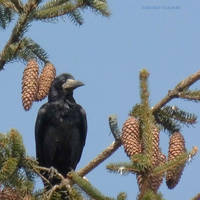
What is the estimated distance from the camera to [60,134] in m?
6.10

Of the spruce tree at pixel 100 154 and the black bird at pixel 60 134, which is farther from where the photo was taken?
the black bird at pixel 60 134

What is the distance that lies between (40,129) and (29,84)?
243 centimetres

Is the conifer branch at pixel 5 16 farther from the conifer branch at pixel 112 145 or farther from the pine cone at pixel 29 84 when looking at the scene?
the conifer branch at pixel 112 145

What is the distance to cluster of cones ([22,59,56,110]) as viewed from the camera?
3752mm

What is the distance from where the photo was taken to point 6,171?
2820 millimetres

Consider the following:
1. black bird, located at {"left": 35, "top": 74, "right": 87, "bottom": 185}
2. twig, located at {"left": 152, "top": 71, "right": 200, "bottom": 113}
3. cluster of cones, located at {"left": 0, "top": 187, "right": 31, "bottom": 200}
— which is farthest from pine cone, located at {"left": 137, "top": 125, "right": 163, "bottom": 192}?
black bird, located at {"left": 35, "top": 74, "right": 87, "bottom": 185}

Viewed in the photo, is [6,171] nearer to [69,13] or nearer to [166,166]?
[166,166]

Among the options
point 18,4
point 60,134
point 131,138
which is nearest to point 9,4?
point 18,4

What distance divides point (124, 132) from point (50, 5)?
1296 millimetres

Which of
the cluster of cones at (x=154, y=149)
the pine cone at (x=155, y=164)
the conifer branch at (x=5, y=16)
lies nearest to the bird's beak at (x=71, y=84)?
the conifer branch at (x=5, y=16)

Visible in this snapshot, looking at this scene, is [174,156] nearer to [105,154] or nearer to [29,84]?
[105,154]

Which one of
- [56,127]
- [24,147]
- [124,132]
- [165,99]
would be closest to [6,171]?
[24,147]

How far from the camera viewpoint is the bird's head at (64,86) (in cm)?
643

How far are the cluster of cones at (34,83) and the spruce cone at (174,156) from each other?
2.99ft
